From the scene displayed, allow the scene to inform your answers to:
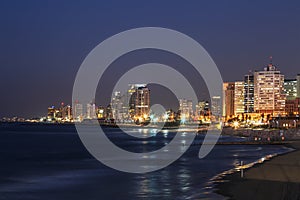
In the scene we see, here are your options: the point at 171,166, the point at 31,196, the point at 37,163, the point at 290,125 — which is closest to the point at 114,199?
the point at 31,196

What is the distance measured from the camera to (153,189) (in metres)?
26.3

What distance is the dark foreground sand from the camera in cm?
2195

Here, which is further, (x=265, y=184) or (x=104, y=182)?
(x=104, y=182)

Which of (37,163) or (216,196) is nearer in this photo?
(216,196)

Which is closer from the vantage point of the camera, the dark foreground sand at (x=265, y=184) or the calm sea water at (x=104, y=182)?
the dark foreground sand at (x=265, y=184)

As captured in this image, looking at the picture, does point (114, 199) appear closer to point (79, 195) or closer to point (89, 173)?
point (79, 195)

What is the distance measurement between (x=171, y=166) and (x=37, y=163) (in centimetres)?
1291

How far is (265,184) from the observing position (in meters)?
25.2

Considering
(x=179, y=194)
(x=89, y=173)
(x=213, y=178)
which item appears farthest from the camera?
(x=89, y=173)

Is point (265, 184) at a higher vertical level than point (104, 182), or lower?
higher

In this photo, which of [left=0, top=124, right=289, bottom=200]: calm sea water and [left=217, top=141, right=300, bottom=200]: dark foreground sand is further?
[left=0, top=124, right=289, bottom=200]: calm sea water

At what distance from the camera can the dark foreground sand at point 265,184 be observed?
21953 mm

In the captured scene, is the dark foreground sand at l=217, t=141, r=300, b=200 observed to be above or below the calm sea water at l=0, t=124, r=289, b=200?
above

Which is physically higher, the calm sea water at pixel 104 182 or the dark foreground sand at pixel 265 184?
the dark foreground sand at pixel 265 184
